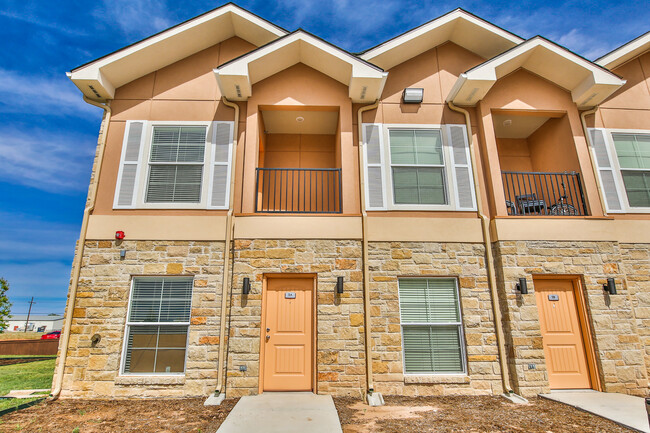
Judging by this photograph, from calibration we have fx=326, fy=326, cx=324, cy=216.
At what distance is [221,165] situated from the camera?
632 centimetres

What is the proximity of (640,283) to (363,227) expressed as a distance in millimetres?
5340

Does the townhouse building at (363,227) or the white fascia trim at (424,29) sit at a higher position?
the white fascia trim at (424,29)

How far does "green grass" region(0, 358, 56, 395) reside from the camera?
5.90m

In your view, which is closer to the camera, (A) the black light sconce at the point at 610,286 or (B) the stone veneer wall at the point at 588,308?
(B) the stone veneer wall at the point at 588,308

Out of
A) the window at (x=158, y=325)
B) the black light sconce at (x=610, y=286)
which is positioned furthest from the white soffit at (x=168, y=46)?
the black light sconce at (x=610, y=286)

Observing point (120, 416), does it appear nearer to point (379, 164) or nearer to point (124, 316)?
point (124, 316)

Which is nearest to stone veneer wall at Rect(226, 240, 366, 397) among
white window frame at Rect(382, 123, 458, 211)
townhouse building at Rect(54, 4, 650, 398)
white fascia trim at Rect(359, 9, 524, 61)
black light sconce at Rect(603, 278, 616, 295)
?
townhouse building at Rect(54, 4, 650, 398)

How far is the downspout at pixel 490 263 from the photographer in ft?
18.0

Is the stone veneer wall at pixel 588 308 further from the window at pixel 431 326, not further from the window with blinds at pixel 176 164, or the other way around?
the window with blinds at pixel 176 164

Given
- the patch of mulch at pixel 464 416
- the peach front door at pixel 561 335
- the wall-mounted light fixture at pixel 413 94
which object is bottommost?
the patch of mulch at pixel 464 416

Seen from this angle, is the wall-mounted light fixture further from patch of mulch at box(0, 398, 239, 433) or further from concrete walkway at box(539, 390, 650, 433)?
patch of mulch at box(0, 398, 239, 433)

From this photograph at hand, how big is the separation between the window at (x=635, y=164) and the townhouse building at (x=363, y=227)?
5 centimetres

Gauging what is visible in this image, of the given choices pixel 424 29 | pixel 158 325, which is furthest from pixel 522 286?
pixel 158 325

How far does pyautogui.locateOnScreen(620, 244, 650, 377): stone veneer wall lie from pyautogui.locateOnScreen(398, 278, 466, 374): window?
3.32m
